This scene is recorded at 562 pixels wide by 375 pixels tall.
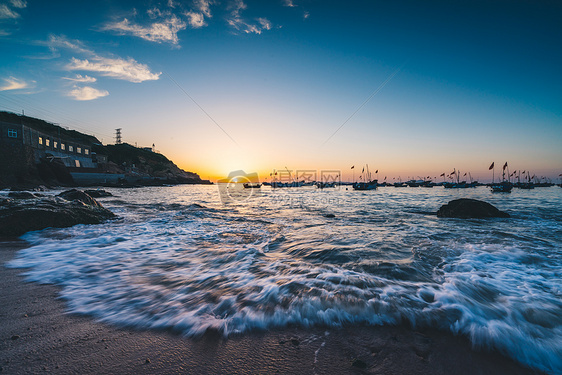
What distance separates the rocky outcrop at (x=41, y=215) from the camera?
7.02 m

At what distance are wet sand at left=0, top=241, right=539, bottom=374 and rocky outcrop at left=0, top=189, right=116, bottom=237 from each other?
643cm

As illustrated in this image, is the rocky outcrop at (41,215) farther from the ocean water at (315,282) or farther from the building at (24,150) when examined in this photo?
the building at (24,150)

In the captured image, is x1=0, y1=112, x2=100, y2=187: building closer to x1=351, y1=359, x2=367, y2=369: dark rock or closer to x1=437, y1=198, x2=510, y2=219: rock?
x1=351, y1=359, x2=367, y2=369: dark rock

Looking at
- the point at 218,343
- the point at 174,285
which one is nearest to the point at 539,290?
the point at 218,343

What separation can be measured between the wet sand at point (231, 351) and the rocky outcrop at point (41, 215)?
6.43m

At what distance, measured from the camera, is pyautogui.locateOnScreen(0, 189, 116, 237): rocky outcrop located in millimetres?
7021

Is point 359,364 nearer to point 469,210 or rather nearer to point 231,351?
point 231,351

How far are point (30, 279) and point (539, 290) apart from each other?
899 centimetres

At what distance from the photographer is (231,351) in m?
2.27

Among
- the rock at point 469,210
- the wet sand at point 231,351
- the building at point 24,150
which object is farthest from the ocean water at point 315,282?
the building at point 24,150

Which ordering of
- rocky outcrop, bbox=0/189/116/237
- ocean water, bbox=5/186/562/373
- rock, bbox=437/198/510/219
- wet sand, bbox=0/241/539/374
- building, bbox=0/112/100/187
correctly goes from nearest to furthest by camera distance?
1. wet sand, bbox=0/241/539/374
2. ocean water, bbox=5/186/562/373
3. rocky outcrop, bbox=0/189/116/237
4. rock, bbox=437/198/510/219
5. building, bbox=0/112/100/187

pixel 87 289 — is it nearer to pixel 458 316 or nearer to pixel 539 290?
pixel 458 316

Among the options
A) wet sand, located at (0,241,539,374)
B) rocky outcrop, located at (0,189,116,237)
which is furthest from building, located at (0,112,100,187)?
wet sand, located at (0,241,539,374)

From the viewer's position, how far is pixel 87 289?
3.70 m
